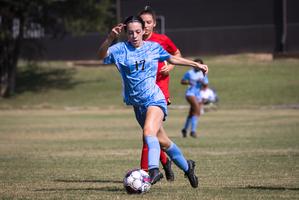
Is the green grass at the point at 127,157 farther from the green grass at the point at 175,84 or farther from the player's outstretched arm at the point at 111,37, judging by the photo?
the green grass at the point at 175,84

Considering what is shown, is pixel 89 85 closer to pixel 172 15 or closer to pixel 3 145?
pixel 172 15

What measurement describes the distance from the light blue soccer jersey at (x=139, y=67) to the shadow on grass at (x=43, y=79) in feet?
110

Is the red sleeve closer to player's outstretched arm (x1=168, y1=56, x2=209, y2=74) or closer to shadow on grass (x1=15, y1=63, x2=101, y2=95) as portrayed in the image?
player's outstretched arm (x1=168, y1=56, x2=209, y2=74)

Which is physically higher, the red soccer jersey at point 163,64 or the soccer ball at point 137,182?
the red soccer jersey at point 163,64

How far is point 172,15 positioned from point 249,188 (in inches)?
1522

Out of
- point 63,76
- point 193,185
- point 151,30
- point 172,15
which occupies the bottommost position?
point 63,76

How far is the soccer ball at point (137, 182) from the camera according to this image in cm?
870

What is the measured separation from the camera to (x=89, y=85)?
140ft

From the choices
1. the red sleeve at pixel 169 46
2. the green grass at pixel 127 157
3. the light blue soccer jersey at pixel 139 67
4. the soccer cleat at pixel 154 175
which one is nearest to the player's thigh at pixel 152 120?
the light blue soccer jersey at pixel 139 67

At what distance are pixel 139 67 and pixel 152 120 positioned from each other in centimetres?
65

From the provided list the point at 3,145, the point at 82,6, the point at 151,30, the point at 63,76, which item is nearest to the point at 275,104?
the point at 82,6

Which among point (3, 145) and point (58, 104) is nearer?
point (3, 145)

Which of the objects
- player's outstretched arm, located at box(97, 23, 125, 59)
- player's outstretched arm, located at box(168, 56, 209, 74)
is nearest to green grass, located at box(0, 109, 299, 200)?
player's outstretched arm, located at box(168, 56, 209, 74)

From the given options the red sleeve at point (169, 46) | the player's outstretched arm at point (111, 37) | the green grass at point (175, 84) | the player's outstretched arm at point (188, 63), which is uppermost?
the player's outstretched arm at point (111, 37)
